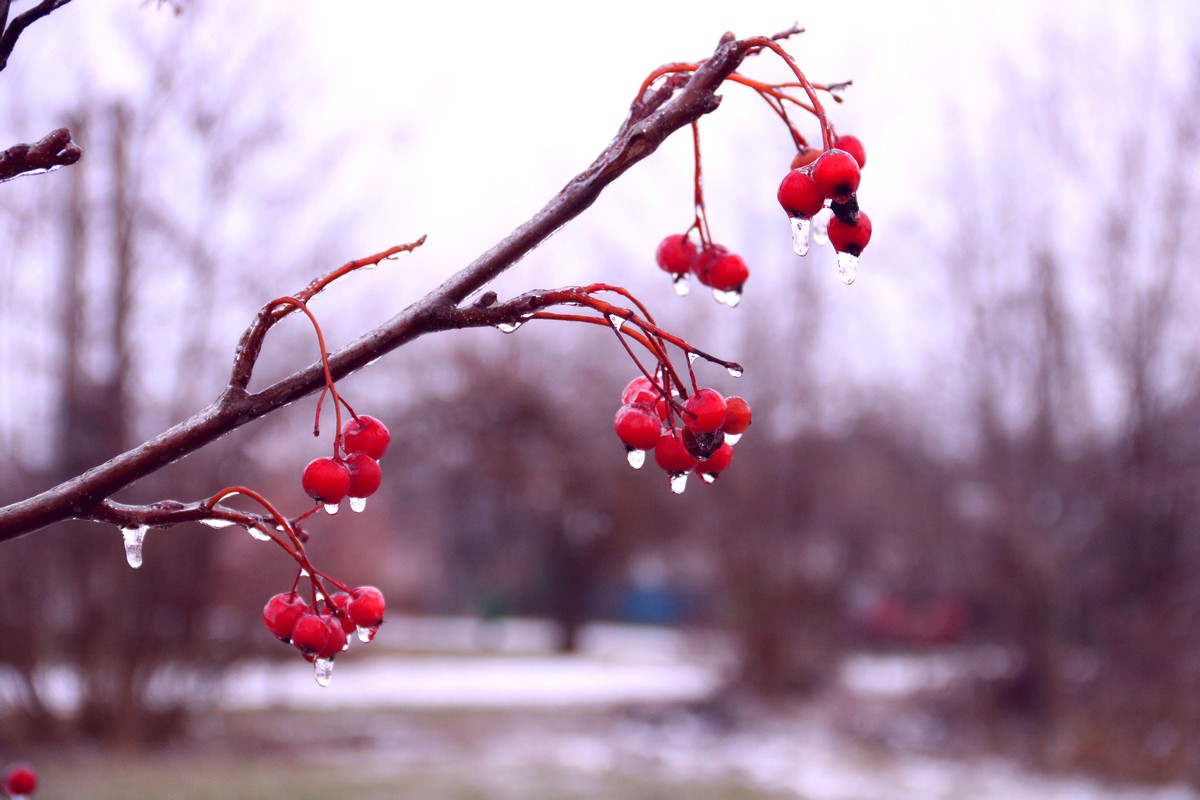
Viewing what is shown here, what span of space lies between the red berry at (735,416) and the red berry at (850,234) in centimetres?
21

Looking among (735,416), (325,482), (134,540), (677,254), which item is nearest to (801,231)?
(735,416)

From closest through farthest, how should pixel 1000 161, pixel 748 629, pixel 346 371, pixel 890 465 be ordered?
pixel 346 371, pixel 1000 161, pixel 748 629, pixel 890 465

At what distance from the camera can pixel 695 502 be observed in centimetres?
1670

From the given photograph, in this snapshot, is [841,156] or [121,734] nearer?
[841,156]

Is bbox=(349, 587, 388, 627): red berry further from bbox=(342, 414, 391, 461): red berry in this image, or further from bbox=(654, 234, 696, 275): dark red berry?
bbox=(654, 234, 696, 275): dark red berry

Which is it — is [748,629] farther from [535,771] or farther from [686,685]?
[535,771]

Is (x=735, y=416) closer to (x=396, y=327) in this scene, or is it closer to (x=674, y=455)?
(x=674, y=455)

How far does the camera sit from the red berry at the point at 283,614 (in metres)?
1.42

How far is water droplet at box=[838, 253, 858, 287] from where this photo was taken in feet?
4.12

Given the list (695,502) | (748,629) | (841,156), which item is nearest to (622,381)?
(695,502)

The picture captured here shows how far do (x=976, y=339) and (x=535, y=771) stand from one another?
6741 mm

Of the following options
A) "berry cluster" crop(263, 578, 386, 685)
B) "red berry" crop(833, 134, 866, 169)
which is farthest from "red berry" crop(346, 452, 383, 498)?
"red berry" crop(833, 134, 866, 169)

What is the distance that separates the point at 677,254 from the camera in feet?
5.58

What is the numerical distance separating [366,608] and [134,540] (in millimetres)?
290
